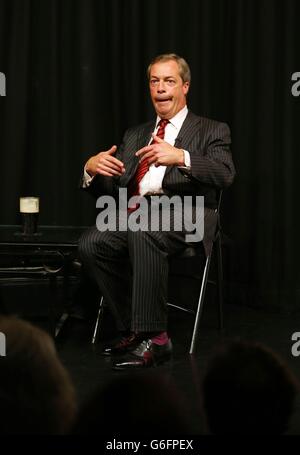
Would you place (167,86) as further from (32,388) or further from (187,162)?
(32,388)

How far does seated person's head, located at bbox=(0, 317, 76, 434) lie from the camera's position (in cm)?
123

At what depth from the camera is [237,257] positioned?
171 inches

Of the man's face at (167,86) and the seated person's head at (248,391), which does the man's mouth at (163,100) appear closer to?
the man's face at (167,86)

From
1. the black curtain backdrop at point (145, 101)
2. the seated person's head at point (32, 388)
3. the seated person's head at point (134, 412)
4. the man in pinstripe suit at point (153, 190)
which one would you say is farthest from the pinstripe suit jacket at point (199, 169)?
the seated person's head at point (134, 412)

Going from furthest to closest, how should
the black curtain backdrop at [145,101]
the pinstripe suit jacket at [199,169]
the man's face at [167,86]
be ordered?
the black curtain backdrop at [145,101] → the man's face at [167,86] → the pinstripe suit jacket at [199,169]

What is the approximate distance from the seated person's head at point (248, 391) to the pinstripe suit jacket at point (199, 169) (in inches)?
78.1

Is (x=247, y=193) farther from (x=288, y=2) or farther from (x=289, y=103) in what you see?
(x=288, y=2)

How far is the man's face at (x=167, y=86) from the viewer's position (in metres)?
3.54

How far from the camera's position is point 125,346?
11.0ft

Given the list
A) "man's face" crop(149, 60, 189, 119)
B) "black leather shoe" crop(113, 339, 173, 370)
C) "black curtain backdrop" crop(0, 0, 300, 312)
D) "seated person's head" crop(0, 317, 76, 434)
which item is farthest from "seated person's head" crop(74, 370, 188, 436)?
"black curtain backdrop" crop(0, 0, 300, 312)

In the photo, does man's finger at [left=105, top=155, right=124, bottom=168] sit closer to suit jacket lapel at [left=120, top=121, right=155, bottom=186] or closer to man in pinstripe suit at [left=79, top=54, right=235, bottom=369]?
man in pinstripe suit at [left=79, top=54, right=235, bottom=369]

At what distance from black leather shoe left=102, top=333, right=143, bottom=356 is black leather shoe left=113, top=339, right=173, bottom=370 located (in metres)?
0.04

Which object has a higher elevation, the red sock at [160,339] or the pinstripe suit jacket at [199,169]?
the pinstripe suit jacket at [199,169]

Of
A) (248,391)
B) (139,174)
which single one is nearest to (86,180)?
(139,174)
